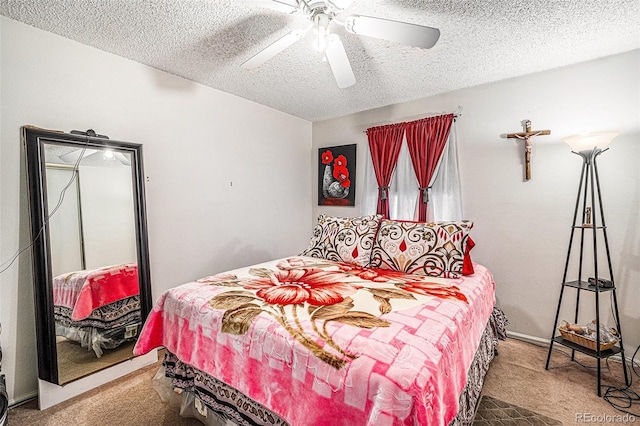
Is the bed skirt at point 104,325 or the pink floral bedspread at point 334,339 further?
the bed skirt at point 104,325

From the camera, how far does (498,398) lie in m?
1.87

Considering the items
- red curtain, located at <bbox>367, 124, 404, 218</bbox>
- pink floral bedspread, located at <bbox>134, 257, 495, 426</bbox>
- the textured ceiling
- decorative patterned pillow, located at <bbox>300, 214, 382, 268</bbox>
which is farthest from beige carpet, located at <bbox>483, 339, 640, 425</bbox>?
the textured ceiling

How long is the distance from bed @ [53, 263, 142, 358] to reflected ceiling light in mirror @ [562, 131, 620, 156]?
349 cm

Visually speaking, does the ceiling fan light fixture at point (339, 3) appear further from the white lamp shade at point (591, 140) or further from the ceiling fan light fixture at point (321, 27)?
the white lamp shade at point (591, 140)

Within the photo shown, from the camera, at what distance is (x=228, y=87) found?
294 centimetres

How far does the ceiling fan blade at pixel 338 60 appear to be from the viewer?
166cm

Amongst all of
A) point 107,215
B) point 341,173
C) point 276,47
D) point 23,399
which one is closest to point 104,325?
point 23,399

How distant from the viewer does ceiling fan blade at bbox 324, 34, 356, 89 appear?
1656 millimetres

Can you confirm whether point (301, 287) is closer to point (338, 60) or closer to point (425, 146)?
point (338, 60)

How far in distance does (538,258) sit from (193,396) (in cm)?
295

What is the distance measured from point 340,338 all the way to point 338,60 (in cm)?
157

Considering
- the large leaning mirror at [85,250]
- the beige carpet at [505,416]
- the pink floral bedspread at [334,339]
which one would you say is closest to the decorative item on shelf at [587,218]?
the pink floral bedspread at [334,339]

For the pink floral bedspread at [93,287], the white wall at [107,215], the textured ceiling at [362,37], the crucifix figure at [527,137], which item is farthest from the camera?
the crucifix figure at [527,137]

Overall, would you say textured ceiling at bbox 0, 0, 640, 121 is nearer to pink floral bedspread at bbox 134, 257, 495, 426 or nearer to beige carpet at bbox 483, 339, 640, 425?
pink floral bedspread at bbox 134, 257, 495, 426
